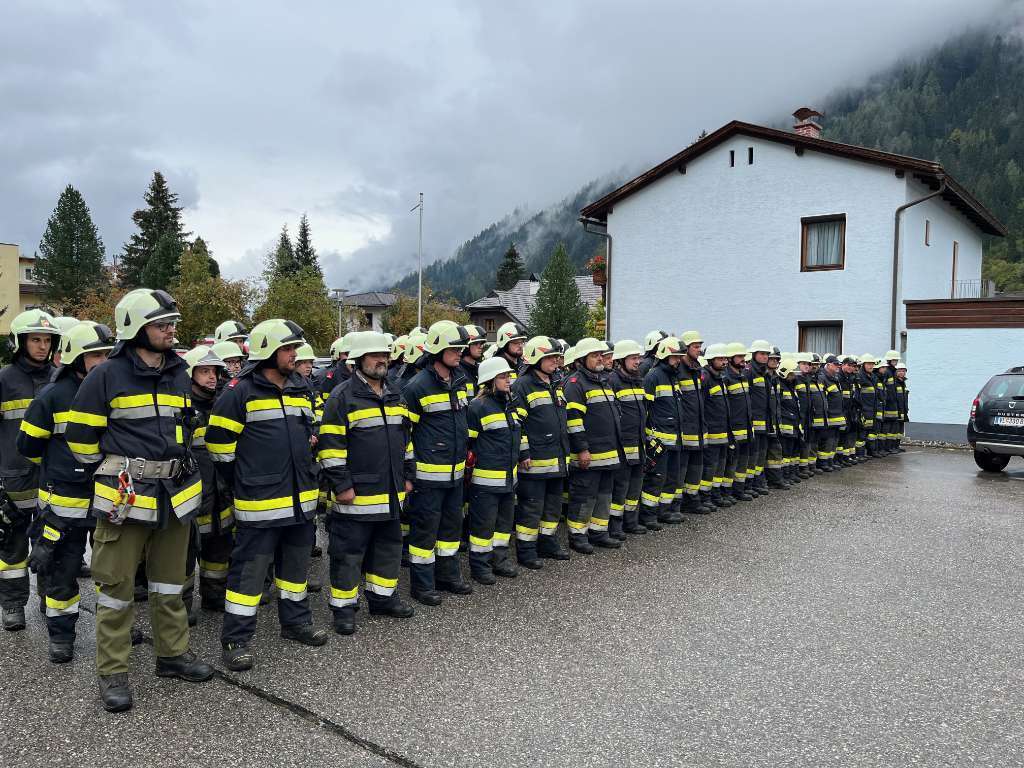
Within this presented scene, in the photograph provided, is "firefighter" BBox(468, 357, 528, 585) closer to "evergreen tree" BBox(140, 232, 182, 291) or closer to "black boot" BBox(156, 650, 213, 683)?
"black boot" BBox(156, 650, 213, 683)

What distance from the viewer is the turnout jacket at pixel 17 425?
515cm

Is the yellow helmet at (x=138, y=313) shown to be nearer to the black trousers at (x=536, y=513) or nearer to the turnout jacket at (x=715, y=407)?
the black trousers at (x=536, y=513)

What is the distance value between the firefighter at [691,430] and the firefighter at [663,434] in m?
0.11

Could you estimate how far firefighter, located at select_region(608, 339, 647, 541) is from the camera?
7898 millimetres

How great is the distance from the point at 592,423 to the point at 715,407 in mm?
2666

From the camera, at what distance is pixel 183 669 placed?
14.5 ft

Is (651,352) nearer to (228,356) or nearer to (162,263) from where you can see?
(228,356)

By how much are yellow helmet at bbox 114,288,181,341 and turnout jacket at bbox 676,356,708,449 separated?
6.18 metres

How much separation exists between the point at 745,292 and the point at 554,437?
15759 millimetres

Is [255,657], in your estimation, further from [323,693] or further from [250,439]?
[250,439]

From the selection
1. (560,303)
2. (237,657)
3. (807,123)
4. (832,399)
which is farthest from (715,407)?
(560,303)

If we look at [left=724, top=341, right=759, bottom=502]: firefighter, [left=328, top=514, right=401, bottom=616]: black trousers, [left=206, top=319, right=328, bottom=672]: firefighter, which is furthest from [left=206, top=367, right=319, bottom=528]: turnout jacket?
[left=724, top=341, right=759, bottom=502]: firefighter

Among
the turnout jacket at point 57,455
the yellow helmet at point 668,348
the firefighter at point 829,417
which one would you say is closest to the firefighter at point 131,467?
the turnout jacket at point 57,455

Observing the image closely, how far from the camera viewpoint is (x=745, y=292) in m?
21.2
